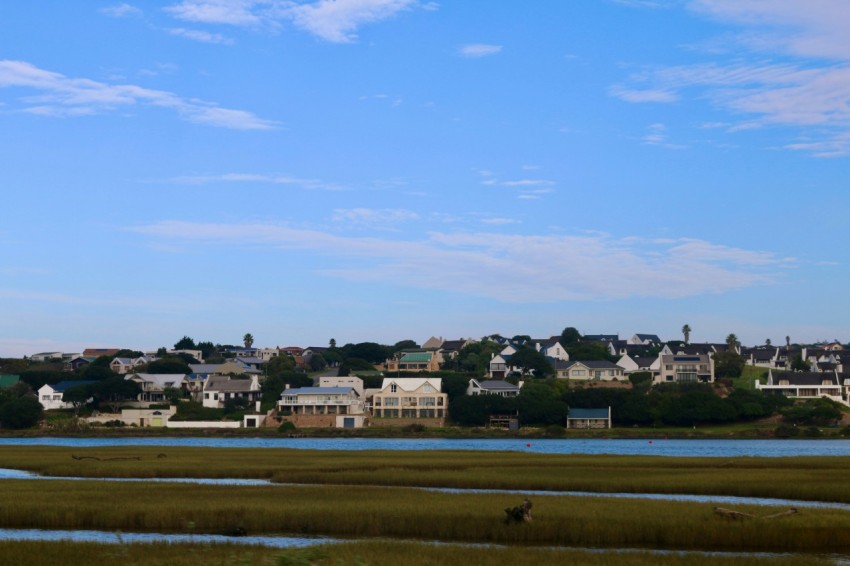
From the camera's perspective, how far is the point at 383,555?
29.2 meters

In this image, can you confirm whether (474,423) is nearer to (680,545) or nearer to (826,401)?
(826,401)

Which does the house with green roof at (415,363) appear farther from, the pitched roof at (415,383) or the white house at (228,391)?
the pitched roof at (415,383)

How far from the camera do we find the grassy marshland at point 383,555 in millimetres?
28469

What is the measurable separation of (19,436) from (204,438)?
2365 centimetres

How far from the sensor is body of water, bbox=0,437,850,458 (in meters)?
89.5

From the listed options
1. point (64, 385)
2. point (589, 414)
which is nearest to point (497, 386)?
point (589, 414)

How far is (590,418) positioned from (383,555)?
365ft

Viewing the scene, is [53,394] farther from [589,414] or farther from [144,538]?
[144,538]

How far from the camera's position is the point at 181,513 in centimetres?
3906

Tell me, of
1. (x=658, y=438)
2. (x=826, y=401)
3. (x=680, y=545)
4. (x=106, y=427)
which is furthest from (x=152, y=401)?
(x=680, y=545)

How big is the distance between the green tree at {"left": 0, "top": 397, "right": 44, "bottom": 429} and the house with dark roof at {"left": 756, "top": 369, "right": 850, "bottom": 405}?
103 m

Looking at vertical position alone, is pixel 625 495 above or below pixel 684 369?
below

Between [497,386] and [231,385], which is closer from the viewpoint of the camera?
[497,386]

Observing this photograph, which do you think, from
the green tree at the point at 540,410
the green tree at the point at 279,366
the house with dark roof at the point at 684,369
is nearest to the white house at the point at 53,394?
the green tree at the point at 279,366
